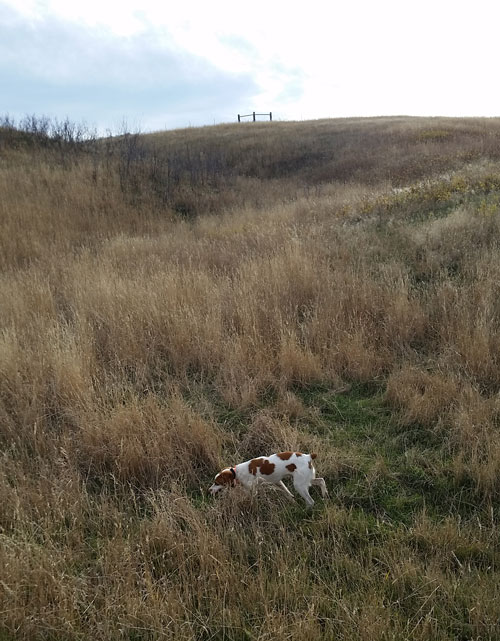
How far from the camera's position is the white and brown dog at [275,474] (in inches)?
99.0

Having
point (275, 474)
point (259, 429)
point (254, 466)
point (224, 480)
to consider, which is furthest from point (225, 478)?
point (259, 429)

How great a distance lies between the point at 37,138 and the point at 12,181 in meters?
5.74

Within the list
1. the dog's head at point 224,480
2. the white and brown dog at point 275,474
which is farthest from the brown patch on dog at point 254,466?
the dog's head at point 224,480

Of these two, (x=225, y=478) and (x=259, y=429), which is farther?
(x=259, y=429)

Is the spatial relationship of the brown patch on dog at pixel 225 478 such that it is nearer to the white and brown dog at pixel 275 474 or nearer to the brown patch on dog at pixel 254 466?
the white and brown dog at pixel 275 474

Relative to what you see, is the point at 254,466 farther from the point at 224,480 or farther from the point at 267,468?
the point at 224,480

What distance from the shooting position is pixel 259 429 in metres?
3.15

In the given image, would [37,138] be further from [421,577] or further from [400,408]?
[421,577]

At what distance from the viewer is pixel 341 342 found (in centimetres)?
410

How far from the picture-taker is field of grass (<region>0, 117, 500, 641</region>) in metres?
1.91

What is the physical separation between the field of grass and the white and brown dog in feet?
0.31

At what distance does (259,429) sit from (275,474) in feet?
2.05

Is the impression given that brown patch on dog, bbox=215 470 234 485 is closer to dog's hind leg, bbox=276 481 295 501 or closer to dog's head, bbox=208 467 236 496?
dog's head, bbox=208 467 236 496

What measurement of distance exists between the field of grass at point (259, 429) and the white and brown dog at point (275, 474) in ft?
0.31
